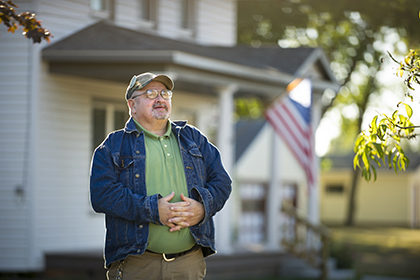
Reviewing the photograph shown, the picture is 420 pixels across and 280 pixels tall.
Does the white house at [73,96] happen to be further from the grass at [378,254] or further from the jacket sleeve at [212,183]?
the jacket sleeve at [212,183]

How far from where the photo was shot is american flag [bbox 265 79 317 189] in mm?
10664

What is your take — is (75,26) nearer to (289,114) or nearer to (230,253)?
(289,114)

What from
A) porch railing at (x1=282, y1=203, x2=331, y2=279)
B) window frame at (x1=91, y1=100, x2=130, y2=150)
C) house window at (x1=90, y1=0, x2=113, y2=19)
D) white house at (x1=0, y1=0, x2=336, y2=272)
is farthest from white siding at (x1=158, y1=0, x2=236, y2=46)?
porch railing at (x1=282, y1=203, x2=331, y2=279)

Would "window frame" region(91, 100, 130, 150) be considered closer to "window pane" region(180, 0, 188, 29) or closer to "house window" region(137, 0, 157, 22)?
"house window" region(137, 0, 157, 22)

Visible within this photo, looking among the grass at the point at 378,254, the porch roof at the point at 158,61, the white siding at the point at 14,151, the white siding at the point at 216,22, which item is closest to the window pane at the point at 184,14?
the white siding at the point at 216,22

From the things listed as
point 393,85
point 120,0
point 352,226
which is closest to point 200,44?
point 120,0

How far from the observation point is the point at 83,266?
1013 centimetres

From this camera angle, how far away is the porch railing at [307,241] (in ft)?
39.9

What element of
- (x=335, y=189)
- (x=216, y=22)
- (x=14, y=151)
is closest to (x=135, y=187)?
(x=14, y=151)

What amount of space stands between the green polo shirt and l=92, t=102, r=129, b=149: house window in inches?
290

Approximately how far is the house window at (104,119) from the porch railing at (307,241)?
397 centimetres

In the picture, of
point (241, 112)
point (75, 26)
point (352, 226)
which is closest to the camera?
point (75, 26)

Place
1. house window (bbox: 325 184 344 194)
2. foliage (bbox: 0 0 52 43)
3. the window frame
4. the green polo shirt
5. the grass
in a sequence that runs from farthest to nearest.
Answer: house window (bbox: 325 184 344 194) → the grass → the window frame → foliage (bbox: 0 0 52 43) → the green polo shirt

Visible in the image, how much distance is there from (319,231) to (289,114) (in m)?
2.54
